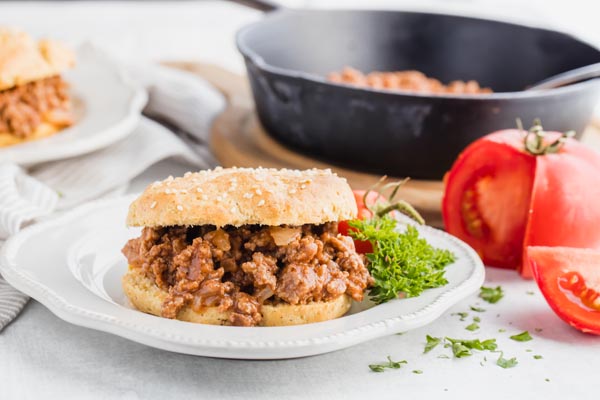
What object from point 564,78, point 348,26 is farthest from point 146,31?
point 564,78

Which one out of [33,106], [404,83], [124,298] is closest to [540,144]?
[404,83]

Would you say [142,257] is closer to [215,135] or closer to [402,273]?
[402,273]

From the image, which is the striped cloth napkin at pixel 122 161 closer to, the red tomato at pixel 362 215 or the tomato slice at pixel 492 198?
the red tomato at pixel 362 215

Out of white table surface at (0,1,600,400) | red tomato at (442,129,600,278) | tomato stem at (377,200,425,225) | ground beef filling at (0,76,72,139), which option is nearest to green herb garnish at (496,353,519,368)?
white table surface at (0,1,600,400)

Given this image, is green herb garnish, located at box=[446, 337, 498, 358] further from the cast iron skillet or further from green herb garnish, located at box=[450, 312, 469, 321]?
the cast iron skillet

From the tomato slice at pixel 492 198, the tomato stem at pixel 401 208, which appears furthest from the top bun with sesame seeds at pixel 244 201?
the tomato slice at pixel 492 198

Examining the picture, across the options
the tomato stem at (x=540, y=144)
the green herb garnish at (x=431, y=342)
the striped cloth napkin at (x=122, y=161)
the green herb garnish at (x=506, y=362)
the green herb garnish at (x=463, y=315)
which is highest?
the tomato stem at (x=540, y=144)
